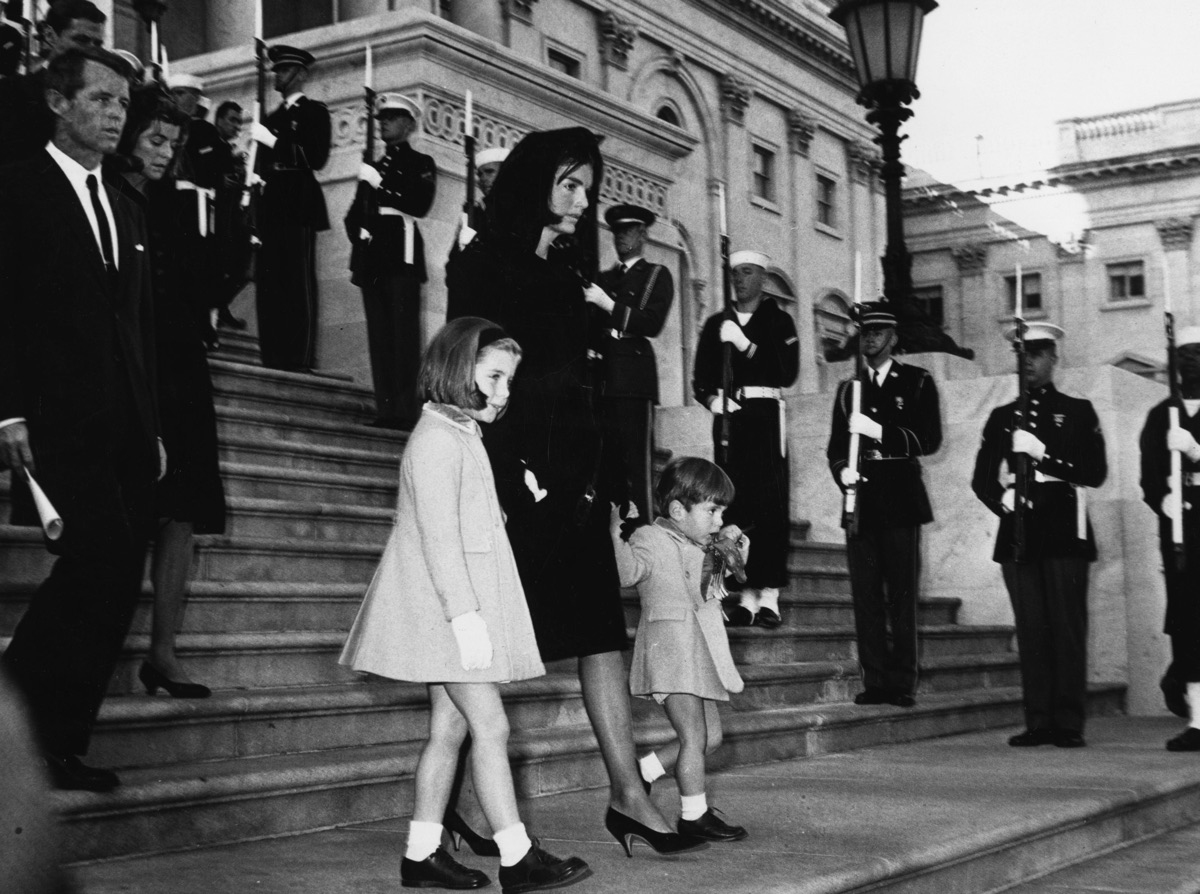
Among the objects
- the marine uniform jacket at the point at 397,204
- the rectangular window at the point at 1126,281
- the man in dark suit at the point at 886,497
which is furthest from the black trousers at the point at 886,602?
the rectangular window at the point at 1126,281

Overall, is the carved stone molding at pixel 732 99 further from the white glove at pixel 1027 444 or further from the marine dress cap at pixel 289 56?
the white glove at pixel 1027 444

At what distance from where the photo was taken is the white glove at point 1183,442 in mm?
8586

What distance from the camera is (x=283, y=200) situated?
32.8 ft

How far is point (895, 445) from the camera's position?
9.08 meters

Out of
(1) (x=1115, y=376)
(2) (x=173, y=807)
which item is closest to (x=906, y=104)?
(1) (x=1115, y=376)

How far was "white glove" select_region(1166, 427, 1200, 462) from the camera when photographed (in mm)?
8586

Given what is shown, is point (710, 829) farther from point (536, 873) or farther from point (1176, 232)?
point (1176, 232)

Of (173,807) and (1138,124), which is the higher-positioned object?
(1138,124)

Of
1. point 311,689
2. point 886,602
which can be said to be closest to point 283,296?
point 886,602

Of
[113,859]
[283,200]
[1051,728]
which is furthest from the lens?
[283,200]

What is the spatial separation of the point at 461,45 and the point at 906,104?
3.19 metres

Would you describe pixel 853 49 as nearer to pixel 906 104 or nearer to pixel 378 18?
pixel 906 104

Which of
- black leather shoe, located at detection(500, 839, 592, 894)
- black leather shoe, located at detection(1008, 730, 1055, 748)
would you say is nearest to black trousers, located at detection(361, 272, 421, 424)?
black leather shoe, located at detection(1008, 730, 1055, 748)

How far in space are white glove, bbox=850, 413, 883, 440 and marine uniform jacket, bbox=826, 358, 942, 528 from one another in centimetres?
6
